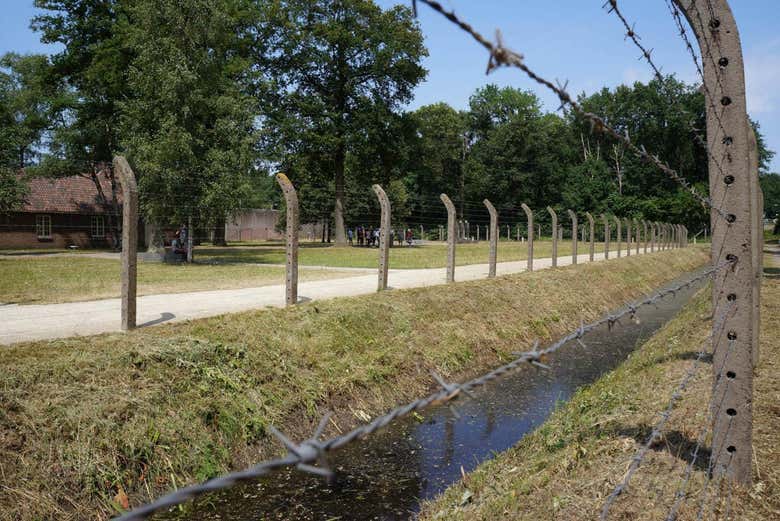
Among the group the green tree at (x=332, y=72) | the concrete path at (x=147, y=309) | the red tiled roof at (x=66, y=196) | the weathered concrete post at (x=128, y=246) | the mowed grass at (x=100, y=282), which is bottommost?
the mowed grass at (x=100, y=282)

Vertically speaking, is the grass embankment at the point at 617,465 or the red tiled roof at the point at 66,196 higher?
the red tiled roof at the point at 66,196

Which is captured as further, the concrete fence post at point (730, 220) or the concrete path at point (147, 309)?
the concrete path at point (147, 309)

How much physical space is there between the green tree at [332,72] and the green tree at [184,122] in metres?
15.9

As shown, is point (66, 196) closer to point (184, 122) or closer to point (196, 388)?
point (184, 122)

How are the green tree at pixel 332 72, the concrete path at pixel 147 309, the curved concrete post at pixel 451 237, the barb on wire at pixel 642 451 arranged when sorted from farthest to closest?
the green tree at pixel 332 72
the curved concrete post at pixel 451 237
the concrete path at pixel 147 309
the barb on wire at pixel 642 451

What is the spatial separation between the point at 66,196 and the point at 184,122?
26551 mm

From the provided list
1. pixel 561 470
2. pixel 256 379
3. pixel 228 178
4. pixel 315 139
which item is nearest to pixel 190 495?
pixel 561 470

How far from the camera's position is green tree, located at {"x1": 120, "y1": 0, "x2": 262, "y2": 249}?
2000cm

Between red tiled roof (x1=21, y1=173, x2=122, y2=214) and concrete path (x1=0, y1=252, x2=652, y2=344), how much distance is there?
3357 cm

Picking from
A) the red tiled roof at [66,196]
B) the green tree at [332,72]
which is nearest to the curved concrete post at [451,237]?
the green tree at [332,72]

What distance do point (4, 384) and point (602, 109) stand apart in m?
86.6

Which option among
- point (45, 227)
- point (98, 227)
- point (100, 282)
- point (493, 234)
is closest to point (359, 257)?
point (493, 234)

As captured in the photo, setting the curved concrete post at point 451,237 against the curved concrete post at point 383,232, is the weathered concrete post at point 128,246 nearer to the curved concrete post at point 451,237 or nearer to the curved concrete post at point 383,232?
the curved concrete post at point 383,232

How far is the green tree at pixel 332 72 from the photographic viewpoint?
128 ft
